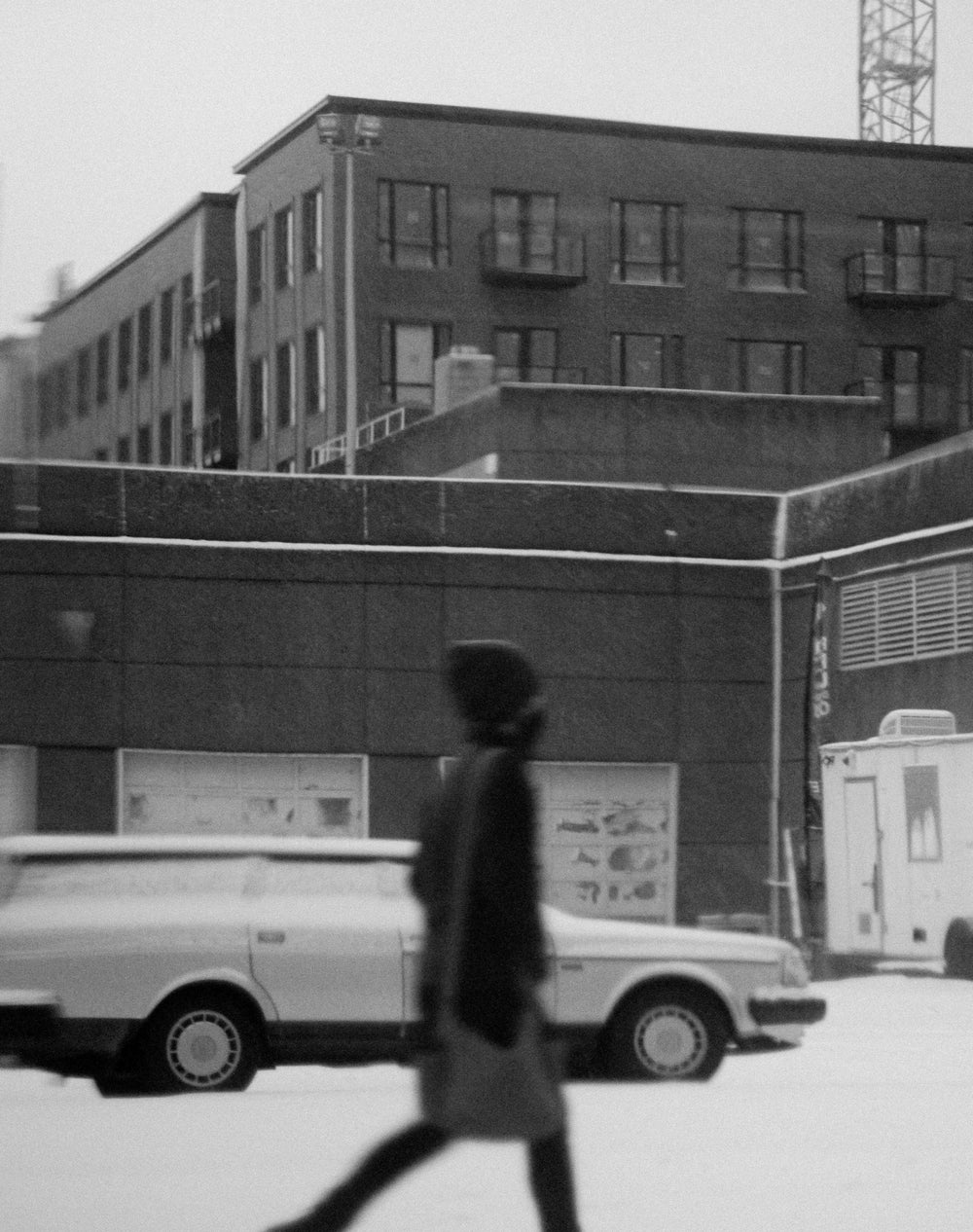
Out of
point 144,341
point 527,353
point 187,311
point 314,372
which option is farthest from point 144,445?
point 527,353

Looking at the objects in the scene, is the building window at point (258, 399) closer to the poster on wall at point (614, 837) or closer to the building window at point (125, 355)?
the building window at point (125, 355)

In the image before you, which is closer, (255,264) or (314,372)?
(314,372)

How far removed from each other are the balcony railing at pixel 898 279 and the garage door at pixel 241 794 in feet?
94.7

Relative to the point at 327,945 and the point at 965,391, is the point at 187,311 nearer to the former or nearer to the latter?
the point at 965,391

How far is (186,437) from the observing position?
6078 cm

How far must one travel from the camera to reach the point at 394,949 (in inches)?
500

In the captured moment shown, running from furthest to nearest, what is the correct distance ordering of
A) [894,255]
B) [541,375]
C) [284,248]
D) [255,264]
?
1. [255,264]
2. [894,255]
3. [284,248]
4. [541,375]

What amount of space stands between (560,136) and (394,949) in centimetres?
4111

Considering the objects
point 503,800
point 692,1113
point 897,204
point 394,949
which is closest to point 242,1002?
point 394,949

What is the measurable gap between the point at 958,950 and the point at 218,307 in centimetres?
4052

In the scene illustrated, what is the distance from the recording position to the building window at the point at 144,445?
6338 cm

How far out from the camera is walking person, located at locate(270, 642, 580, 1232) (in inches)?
238

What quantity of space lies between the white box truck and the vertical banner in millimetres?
3140

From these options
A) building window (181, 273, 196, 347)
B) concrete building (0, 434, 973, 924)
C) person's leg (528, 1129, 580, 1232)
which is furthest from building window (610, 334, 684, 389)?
person's leg (528, 1129, 580, 1232)
